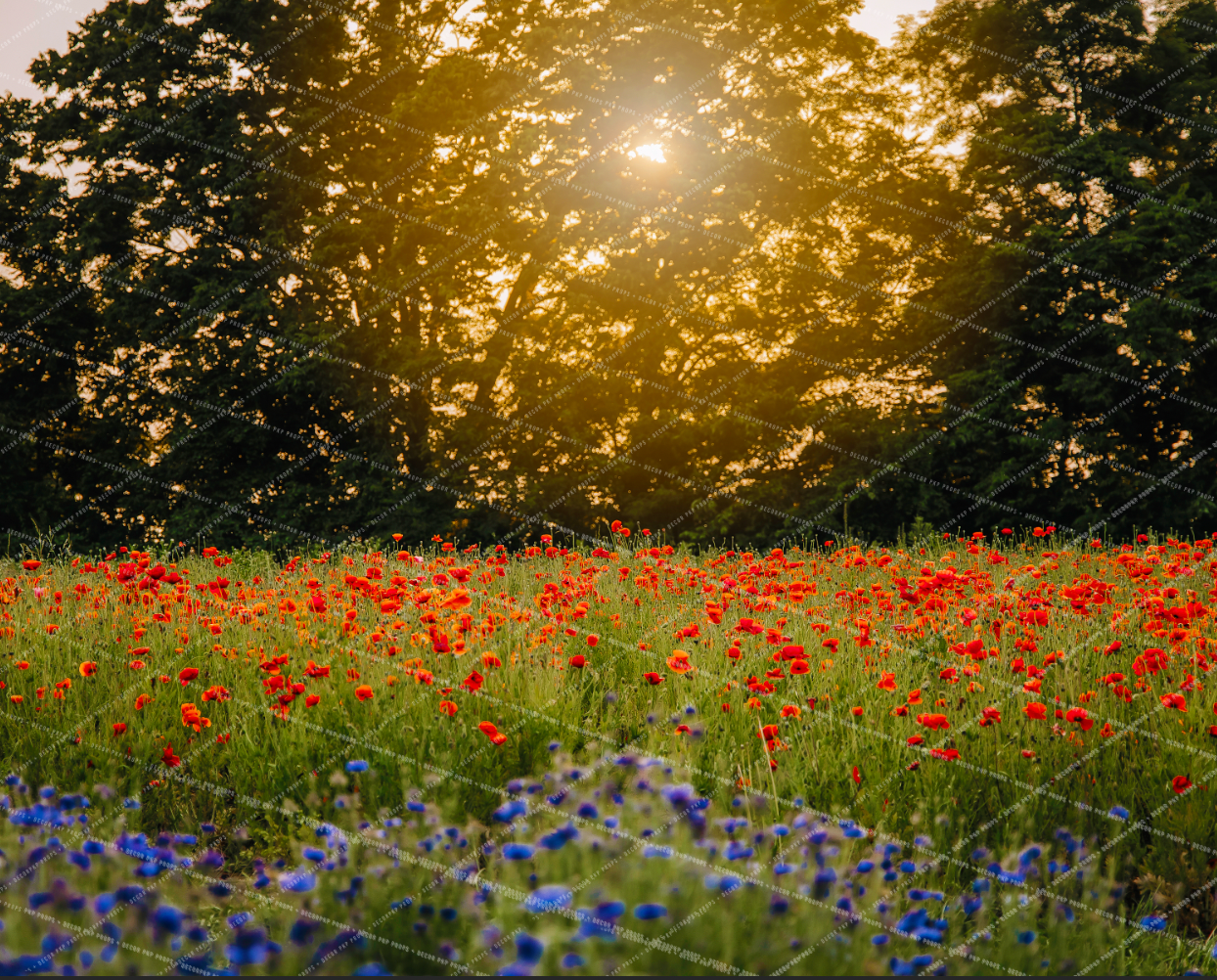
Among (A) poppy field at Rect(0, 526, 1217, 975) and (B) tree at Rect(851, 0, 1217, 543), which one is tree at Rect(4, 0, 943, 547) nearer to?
(B) tree at Rect(851, 0, 1217, 543)

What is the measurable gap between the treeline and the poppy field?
6.58m

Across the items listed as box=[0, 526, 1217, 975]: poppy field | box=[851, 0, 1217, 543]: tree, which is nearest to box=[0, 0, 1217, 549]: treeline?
box=[851, 0, 1217, 543]: tree

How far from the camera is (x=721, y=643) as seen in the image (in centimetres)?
418

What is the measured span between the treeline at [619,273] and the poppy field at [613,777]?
259 inches

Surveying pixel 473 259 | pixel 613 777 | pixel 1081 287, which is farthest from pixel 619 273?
pixel 613 777

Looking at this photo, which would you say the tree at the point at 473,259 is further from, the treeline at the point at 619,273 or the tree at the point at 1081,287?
the tree at the point at 1081,287

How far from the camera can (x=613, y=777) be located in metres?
2.74

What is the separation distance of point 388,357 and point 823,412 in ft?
21.7

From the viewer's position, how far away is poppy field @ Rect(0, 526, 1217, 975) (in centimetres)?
154

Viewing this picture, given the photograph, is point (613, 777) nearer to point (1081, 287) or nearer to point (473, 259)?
point (473, 259)

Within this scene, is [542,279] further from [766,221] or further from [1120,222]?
[1120,222]

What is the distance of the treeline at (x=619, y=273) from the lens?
38.3 ft

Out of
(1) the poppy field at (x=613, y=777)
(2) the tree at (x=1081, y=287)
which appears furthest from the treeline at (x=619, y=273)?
(1) the poppy field at (x=613, y=777)

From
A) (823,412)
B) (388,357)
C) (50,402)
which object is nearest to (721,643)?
(823,412)
